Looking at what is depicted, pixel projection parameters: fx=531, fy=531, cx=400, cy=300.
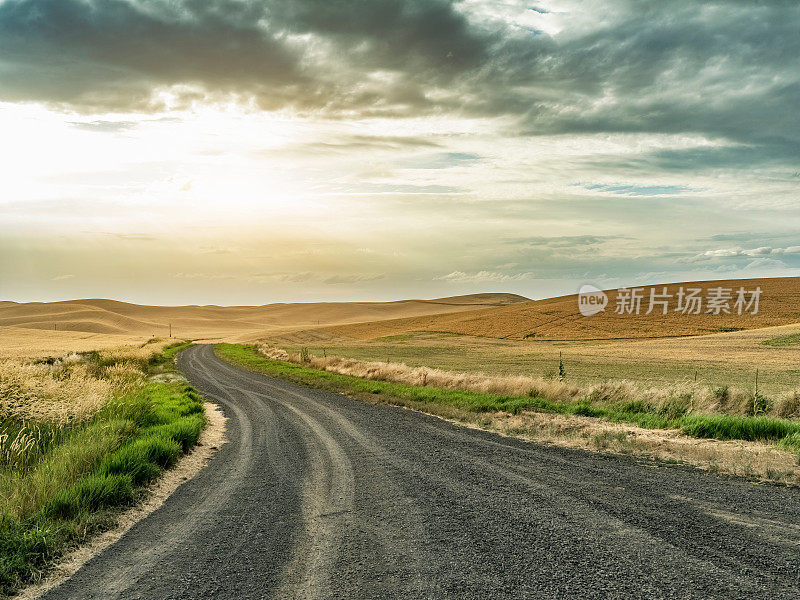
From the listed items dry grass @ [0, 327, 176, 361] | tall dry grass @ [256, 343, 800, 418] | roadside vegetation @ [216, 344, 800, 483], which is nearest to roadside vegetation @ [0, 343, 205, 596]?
roadside vegetation @ [216, 344, 800, 483]

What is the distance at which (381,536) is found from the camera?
725cm

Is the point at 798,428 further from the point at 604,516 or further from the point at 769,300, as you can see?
the point at 769,300

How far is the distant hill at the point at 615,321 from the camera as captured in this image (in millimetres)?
73625

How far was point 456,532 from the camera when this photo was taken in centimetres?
729

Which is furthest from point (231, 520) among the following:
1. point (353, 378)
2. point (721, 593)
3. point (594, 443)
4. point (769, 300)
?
point (769, 300)

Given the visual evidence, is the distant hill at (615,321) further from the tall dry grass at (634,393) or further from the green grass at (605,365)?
the tall dry grass at (634,393)

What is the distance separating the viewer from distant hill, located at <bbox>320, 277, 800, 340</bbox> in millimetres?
73625

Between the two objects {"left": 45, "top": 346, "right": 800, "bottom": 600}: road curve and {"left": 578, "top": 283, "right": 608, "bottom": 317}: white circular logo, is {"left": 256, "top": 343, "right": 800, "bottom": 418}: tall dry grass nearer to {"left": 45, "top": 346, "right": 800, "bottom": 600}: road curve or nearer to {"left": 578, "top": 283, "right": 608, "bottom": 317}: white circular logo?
{"left": 45, "top": 346, "right": 800, "bottom": 600}: road curve

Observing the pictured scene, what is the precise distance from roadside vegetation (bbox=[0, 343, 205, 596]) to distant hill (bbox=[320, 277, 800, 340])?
6665cm

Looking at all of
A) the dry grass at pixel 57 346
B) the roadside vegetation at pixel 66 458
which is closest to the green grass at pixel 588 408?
the roadside vegetation at pixel 66 458

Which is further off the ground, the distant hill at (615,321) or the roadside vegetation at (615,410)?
the distant hill at (615,321)

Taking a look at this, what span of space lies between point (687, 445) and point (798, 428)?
341 centimetres

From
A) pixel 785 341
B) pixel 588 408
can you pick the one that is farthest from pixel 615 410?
pixel 785 341

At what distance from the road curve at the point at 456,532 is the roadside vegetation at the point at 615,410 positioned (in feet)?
6.94
